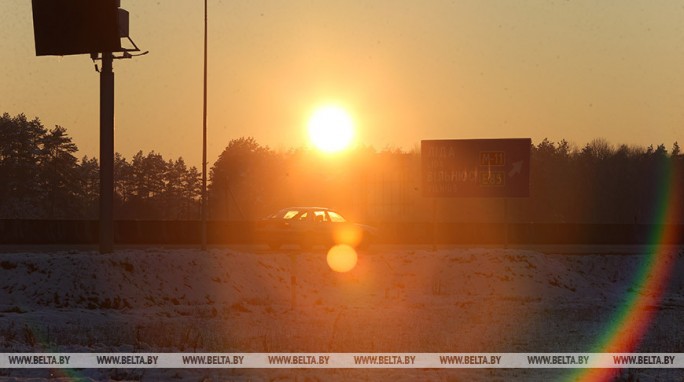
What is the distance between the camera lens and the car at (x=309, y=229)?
119 ft

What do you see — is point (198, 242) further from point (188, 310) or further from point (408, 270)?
point (188, 310)

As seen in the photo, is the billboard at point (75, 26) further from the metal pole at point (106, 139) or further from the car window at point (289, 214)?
the car window at point (289, 214)

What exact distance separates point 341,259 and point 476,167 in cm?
615

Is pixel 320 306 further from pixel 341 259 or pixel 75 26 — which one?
pixel 75 26

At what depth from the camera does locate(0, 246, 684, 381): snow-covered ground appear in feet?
55.6

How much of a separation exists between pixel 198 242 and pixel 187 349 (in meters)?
26.8

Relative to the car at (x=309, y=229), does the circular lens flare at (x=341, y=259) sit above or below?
below

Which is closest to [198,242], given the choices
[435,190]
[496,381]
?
[435,190]

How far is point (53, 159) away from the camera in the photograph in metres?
108

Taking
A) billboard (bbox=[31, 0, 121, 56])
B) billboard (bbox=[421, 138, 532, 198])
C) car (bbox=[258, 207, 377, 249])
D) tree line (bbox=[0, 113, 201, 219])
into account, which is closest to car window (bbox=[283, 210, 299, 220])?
car (bbox=[258, 207, 377, 249])

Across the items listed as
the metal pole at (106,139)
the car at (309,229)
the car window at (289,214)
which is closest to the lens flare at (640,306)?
the car at (309,229)

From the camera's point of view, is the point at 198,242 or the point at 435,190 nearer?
the point at 435,190

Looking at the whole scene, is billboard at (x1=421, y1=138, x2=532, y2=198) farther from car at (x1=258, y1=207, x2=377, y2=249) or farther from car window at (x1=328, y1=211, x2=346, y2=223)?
car window at (x1=328, y1=211, x2=346, y2=223)

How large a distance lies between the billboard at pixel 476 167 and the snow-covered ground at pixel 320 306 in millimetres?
2622
